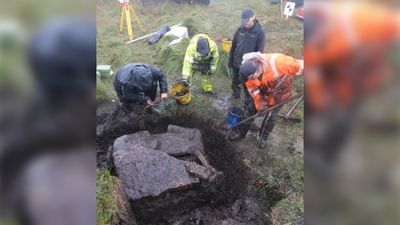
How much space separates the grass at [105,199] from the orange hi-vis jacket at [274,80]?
2.35 m

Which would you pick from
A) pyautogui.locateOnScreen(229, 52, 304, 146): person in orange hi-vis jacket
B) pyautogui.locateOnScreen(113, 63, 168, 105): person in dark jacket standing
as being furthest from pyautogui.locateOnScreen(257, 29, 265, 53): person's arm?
pyautogui.locateOnScreen(113, 63, 168, 105): person in dark jacket standing

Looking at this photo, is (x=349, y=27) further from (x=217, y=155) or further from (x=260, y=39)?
(x=260, y=39)

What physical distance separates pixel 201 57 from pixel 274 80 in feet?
7.27

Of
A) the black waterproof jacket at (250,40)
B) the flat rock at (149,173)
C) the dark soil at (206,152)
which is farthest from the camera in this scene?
the black waterproof jacket at (250,40)

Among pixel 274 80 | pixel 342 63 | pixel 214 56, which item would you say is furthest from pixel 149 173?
pixel 342 63

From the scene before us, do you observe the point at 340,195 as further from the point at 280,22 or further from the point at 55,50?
the point at 280,22

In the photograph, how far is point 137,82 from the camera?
17.2ft

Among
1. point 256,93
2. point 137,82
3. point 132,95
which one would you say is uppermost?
point 256,93

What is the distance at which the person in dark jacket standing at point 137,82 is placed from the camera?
5223 mm

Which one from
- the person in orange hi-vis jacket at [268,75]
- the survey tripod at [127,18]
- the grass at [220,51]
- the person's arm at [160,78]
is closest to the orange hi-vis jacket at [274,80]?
the person in orange hi-vis jacket at [268,75]

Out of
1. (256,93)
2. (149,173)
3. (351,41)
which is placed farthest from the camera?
(256,93)

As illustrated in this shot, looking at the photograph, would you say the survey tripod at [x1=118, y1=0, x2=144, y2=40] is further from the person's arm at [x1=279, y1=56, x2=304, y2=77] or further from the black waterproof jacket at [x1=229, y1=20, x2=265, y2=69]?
the person's arm at [x1=279, y1=56, x2=304, y2=77]

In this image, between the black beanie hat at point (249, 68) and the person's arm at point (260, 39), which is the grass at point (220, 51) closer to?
the person's arm at point (260, 39)

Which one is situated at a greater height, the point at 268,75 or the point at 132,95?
the point at 268,75
